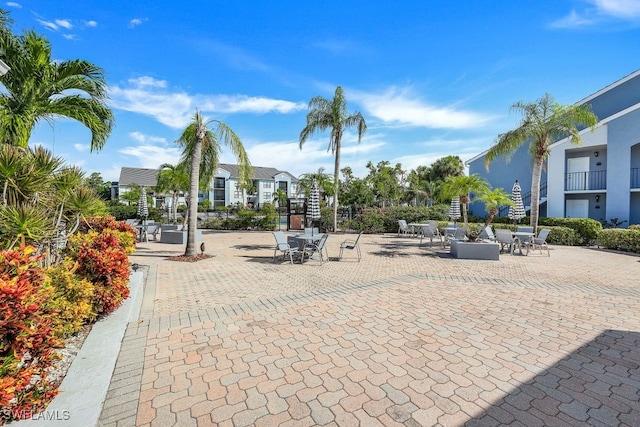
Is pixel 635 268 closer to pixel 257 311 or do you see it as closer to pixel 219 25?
pixel 257 311

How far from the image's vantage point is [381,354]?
371cm

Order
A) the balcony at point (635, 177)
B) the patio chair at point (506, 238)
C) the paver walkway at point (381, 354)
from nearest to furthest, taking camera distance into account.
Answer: the paver walkway at point (381, 354) < the patio chair at point (506, 238) < the balcony at point (635, 177)

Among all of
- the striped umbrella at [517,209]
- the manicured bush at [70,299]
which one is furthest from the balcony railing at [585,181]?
the manicured bush at [70,299]

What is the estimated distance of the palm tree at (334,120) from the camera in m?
19.6

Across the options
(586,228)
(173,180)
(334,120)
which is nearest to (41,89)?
(334,120)

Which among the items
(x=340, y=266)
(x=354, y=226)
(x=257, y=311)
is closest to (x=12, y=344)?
(x=257, y=311)

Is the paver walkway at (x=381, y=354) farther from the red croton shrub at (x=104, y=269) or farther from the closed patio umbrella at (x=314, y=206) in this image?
the closed patio umbrella at (x=314, y=206)

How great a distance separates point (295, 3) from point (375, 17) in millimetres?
2566

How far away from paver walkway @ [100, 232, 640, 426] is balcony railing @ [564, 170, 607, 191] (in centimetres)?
1537

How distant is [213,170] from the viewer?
43.4 ft

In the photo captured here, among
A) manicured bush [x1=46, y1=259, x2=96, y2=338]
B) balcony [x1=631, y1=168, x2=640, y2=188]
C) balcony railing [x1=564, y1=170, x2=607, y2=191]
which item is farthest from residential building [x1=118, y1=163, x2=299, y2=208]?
manicured bush [x1=46, y1=259, x2=96, y2=338]

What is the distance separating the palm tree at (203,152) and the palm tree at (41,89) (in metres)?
2.88

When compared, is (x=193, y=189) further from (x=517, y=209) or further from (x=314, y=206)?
(x=517, y=209)

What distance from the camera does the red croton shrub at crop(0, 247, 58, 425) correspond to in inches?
81.2
